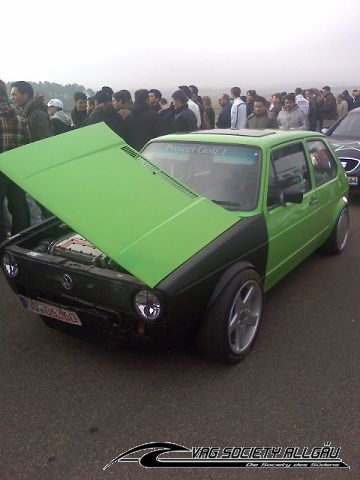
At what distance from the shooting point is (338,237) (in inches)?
198

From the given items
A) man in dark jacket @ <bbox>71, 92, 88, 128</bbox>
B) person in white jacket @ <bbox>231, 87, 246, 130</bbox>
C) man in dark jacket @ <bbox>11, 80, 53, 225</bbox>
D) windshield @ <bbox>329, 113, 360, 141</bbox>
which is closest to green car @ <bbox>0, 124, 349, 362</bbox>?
man in dark jacket @ <bbox>11, 80, 53, 225</bbox>

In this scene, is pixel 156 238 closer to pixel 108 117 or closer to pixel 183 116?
pixel 108 117

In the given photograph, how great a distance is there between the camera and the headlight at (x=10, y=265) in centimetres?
313

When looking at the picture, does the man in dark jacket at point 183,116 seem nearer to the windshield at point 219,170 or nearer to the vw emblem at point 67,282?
the windshield at point 219,170

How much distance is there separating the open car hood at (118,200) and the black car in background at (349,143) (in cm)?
489

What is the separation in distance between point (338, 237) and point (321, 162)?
37.5 inches

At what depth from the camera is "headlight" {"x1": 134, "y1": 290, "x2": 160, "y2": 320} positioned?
2.56 metres

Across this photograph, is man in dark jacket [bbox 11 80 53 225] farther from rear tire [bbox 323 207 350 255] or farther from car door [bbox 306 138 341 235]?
rear tire [bbox 323 207 350 255]

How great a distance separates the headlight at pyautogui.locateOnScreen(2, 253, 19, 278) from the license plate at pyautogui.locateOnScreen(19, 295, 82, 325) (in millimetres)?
196

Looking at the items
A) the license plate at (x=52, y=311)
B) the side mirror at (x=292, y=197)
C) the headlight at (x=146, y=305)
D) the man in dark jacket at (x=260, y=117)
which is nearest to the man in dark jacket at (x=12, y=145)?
the license plate at (x=52, y=311)

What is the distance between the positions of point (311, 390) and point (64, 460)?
1.56 metres

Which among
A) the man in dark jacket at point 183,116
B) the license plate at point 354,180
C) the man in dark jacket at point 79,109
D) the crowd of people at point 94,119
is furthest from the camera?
the man in dark jacket at point 79,109

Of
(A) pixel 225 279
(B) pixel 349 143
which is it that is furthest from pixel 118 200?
(B) pixel 349 143

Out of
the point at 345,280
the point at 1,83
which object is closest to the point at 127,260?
the point at 345,280
